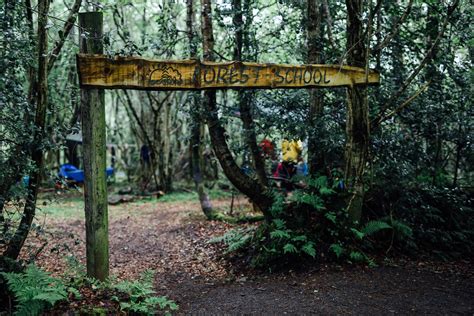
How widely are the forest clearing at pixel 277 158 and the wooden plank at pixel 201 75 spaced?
2 cm

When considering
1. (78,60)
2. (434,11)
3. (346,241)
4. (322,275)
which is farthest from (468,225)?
(78,60)

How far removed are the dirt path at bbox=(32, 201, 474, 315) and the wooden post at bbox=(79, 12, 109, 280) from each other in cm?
50

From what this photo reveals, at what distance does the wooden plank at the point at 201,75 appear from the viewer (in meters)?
A: 5.10

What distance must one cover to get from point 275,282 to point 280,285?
0.17 metres

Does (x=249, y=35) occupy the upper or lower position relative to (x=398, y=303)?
upper

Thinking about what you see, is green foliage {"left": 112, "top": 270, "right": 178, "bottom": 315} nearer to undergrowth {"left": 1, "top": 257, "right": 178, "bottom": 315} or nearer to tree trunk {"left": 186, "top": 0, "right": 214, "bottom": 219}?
undergrowth {"left": 1, "top": 257, "right": 178, "bottom": 315}

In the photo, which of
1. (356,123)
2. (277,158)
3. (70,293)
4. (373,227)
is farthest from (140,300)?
(277,158)

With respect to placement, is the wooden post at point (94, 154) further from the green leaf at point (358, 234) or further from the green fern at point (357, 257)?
the green leaf at point (358, 234)

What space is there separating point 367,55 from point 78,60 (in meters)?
4.10

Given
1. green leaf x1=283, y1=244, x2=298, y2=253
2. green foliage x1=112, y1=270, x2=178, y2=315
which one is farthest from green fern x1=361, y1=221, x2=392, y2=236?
green foliage x1=112, y1=270, x2=178, y2=315

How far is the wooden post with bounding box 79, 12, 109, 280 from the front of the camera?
5.19 m

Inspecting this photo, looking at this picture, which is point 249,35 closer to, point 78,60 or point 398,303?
point 78,60

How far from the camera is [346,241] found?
22.3 ft

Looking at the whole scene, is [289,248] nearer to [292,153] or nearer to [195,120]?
[195,120]
